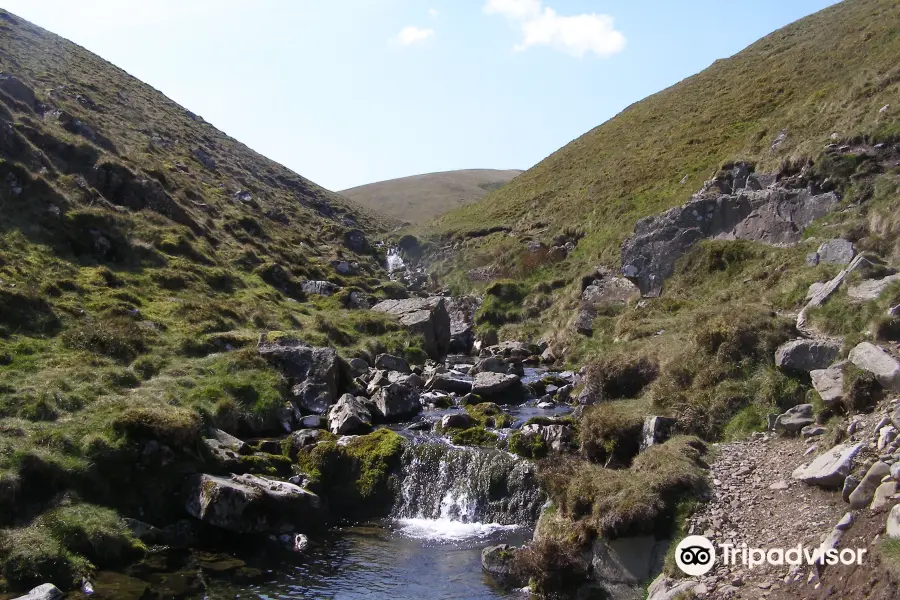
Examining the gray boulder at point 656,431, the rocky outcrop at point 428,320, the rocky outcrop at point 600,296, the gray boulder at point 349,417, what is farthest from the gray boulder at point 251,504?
the rocky outcrop at point 428,320

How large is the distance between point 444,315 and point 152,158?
101ft

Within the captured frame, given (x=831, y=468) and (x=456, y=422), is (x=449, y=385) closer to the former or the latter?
(x=456, y=422)

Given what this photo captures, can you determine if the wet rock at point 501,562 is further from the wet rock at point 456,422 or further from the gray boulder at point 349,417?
the gray boulder at point 349,417

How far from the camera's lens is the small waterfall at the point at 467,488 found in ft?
62.7

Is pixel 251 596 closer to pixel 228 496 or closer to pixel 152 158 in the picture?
pixel 228 496

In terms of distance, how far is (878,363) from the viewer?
48.5ft

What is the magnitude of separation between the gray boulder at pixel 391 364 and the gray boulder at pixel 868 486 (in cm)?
2386

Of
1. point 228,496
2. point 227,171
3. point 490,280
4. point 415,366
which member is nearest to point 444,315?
point 415,366

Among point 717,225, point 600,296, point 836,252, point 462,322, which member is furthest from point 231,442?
point 462,322

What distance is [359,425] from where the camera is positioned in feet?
79.0

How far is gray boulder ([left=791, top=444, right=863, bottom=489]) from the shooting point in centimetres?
1223

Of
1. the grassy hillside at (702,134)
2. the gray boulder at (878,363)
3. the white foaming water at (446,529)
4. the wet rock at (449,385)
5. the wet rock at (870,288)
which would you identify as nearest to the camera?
the gray boulder at (878,363)

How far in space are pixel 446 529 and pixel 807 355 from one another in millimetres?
10911

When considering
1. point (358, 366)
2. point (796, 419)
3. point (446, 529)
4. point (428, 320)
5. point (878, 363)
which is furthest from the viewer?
point (428, 320)
